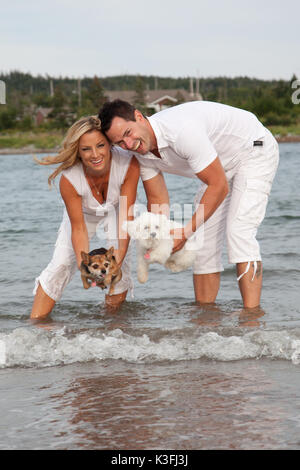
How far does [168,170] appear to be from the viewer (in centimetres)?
546

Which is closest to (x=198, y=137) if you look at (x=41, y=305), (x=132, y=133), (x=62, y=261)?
(x=132, y=133)

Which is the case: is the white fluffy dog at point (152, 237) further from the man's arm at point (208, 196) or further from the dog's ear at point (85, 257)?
the dog's ear at point (85, 257)

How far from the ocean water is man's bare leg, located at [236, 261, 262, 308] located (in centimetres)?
14

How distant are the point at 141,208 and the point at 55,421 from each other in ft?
7.84

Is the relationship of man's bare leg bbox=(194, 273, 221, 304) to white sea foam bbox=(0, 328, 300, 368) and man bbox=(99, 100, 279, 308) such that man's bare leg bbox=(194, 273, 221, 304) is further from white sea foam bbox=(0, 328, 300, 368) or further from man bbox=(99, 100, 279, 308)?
white sea foam bbox=(0, 328, 300, 368)

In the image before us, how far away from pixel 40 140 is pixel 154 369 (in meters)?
60.4

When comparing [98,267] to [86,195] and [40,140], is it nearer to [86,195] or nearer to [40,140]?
[86,195]

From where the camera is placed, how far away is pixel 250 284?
5.78m

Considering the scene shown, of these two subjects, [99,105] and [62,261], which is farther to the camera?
[99,105]

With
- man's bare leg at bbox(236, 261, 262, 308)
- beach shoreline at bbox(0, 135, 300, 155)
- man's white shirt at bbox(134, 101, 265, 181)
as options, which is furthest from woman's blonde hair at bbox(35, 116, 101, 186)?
beach shoreline at bbox(0, 135, 300, 155)

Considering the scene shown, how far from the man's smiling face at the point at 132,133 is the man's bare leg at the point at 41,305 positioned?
1.87 m

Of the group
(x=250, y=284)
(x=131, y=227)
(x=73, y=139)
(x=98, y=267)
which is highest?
(x=73, y=139)

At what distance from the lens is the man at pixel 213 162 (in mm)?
4887
